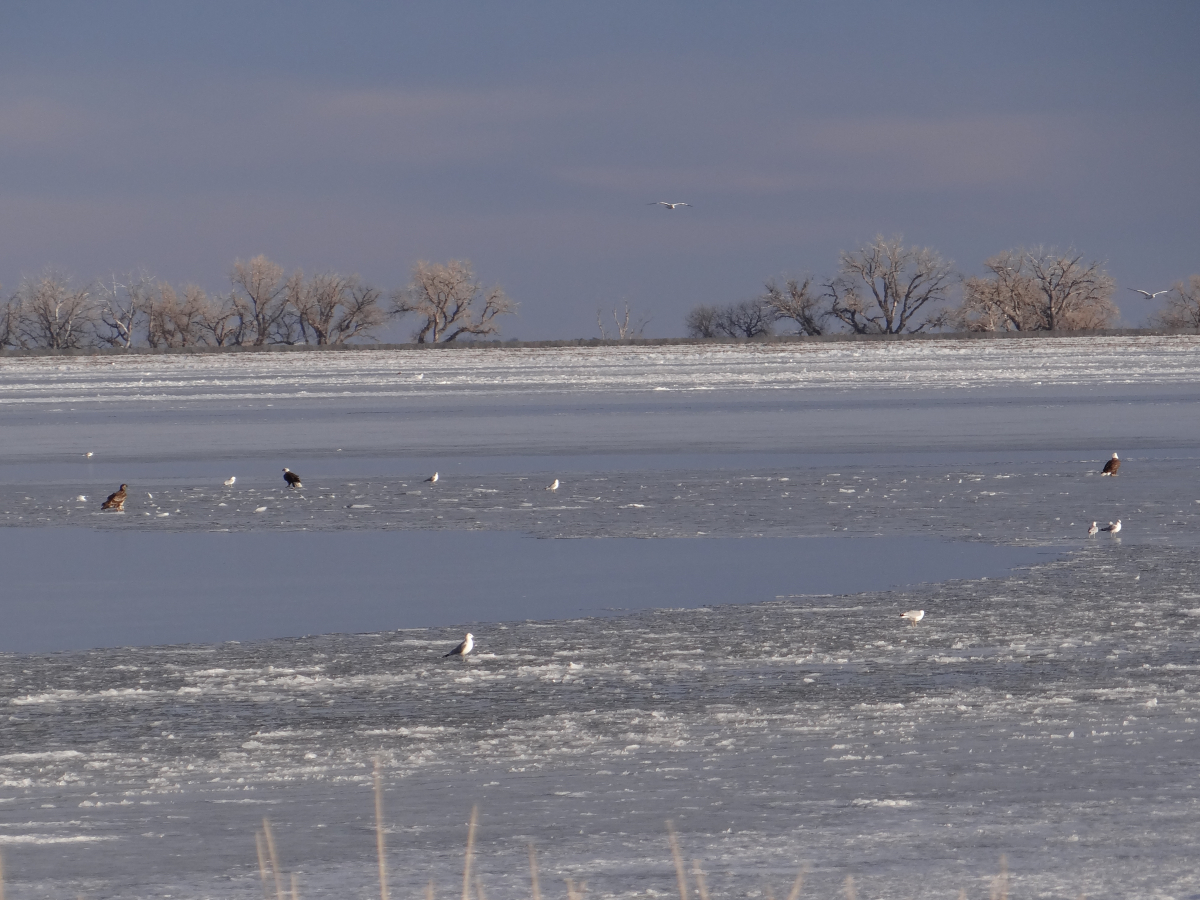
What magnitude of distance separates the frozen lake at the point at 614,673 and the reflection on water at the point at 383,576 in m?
0.06

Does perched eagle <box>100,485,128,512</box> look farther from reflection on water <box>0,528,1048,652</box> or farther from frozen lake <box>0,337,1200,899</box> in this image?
reflection on water <box>0,528,1048,652</box>

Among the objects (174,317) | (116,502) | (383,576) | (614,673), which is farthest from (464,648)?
(174,317)

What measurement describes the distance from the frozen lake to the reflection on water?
6 cm

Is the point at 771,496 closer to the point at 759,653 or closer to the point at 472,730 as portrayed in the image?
the point at 759,653

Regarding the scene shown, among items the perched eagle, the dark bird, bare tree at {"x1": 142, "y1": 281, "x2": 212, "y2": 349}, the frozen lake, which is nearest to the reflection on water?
the frozen lake

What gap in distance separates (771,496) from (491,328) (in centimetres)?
9146

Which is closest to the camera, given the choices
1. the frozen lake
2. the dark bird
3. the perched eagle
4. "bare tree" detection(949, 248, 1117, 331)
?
the frozen lake

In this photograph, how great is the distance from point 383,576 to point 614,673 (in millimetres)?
3893

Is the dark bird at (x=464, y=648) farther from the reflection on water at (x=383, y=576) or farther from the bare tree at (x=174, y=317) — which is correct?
the bare tree at (x=174, y=317)

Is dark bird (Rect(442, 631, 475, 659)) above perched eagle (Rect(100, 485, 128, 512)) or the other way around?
the other way around

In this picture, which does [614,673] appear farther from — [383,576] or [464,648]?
[383,576]

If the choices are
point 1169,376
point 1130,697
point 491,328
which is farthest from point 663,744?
point 491,328

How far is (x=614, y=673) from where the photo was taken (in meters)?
7.88

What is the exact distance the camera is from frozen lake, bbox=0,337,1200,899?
508 cm
